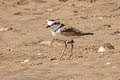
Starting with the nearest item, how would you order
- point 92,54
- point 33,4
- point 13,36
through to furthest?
point 92,54, point 13,36, point 33,4

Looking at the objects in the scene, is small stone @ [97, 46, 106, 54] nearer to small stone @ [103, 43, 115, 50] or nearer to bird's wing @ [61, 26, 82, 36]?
small stone @ [103, 43, 115, 50]

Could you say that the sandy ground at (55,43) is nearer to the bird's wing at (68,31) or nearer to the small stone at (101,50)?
the small stone at (101,50)

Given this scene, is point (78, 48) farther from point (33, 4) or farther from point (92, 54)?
point (33, 4)

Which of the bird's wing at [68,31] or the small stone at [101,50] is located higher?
the bird's wing at [68,31]

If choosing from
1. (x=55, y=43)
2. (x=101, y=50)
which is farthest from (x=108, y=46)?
(x=55, y=43)

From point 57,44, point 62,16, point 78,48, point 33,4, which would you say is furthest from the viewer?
point 33,4

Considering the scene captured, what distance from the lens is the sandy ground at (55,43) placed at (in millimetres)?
8824

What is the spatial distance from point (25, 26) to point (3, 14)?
2.77m

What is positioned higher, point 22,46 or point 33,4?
point 22,46

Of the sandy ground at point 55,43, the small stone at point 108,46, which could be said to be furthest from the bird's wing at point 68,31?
the small stone at point 108,46

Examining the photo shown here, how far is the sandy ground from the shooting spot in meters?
8.82

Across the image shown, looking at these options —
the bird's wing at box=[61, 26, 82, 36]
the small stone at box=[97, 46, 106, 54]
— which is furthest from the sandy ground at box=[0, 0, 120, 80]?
the bird's wing at box=[61, 26, 82, 36]

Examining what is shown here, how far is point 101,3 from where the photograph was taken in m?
20.1

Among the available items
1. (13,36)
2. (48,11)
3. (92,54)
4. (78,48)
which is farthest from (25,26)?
(92,54)
